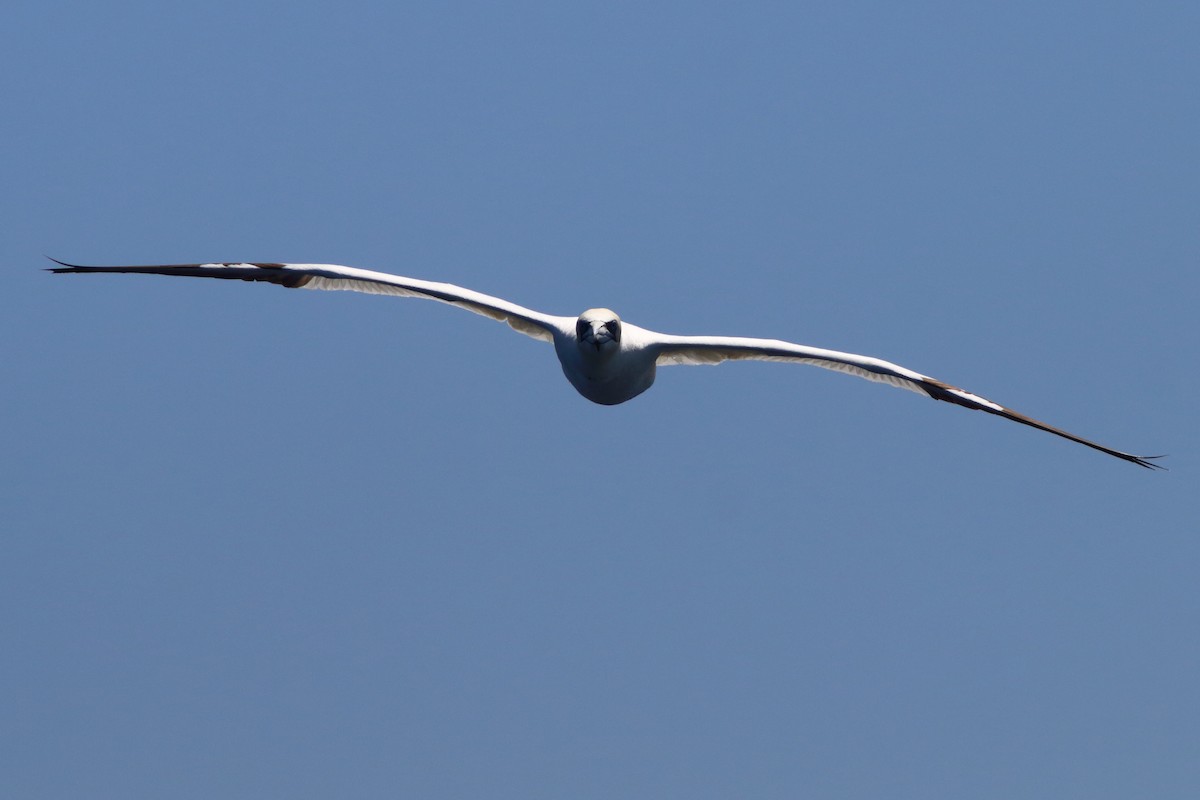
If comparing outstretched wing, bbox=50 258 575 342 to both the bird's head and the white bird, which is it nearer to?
the white bird

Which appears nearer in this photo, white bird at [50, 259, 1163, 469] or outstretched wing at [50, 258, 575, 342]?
white bird at [50, 259, 1163, 469]

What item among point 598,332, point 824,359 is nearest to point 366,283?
point 598,332

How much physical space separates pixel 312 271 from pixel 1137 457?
15518mm

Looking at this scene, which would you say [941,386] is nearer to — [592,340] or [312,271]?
[592,340]

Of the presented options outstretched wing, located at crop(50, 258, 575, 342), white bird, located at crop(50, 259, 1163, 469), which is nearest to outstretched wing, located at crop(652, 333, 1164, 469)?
white bird, located at crop(50, 259, 1163, 469)

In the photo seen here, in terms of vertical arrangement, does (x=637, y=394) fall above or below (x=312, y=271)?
below

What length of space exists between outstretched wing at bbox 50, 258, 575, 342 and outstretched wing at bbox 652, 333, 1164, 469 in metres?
2.20

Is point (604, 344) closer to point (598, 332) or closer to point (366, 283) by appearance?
point (598, 332)

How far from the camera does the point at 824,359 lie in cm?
2492

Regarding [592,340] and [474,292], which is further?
[474,292]

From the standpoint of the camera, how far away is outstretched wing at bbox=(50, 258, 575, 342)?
25.8 m

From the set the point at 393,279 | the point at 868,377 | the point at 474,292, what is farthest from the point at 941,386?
the point at 393,279

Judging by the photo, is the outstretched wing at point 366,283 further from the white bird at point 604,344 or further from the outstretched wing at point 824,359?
the outstretched wing at point 824,359

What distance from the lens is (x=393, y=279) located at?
2623cm
